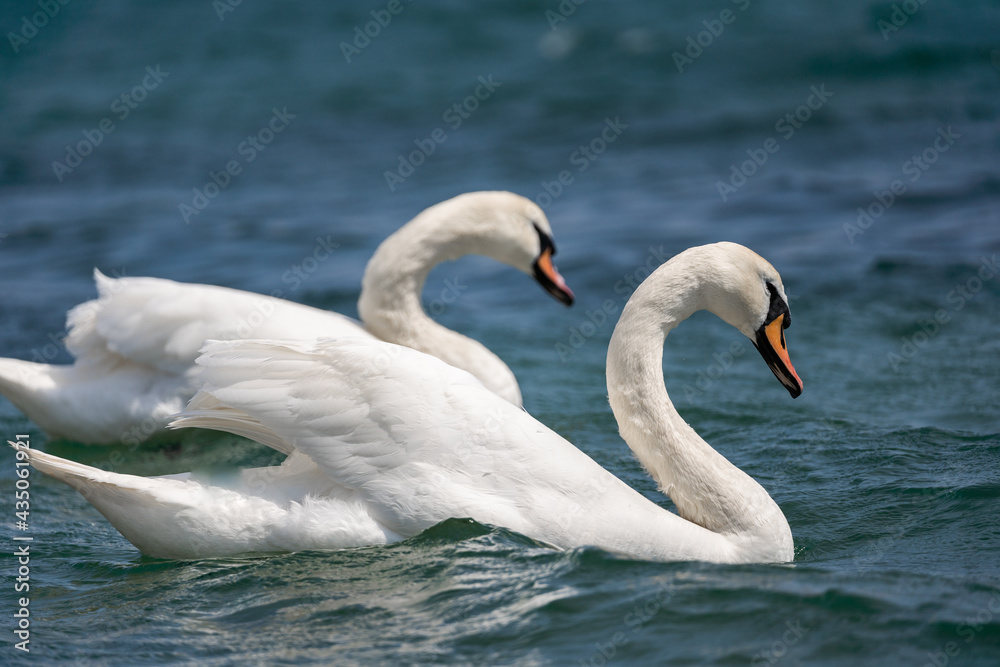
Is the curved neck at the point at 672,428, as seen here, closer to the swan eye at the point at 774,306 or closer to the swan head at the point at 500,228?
the swan eye at the point at 774,306

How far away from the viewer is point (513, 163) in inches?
552

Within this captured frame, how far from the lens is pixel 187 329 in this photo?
6215 mm

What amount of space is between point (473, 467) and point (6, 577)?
213cm

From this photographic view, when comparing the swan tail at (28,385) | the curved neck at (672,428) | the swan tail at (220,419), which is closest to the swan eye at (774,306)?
the curved neck at (672,428)

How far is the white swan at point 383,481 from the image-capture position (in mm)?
4199

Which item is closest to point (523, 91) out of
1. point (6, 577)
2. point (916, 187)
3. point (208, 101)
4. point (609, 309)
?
point (208, 101)

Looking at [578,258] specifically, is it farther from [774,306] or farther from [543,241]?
[774,306]

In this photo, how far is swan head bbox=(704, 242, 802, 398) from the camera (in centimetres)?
466

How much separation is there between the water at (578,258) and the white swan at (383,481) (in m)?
0.13

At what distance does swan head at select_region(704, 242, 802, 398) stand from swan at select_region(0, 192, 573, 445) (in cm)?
214

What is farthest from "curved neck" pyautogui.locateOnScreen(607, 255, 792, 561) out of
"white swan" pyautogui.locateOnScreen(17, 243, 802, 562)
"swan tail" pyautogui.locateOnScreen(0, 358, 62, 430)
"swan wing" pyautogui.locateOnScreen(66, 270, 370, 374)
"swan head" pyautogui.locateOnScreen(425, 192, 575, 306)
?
"swan tail" pyautogui.locateOnScreen(0, 358, 62, 430)

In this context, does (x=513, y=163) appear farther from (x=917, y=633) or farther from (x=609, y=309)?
(x=917, y=633)

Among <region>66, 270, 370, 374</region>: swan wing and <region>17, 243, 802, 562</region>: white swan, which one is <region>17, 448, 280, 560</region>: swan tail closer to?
<region>17, 243, 802, 562</region>: white swan

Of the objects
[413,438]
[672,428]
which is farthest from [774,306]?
[413,438]
